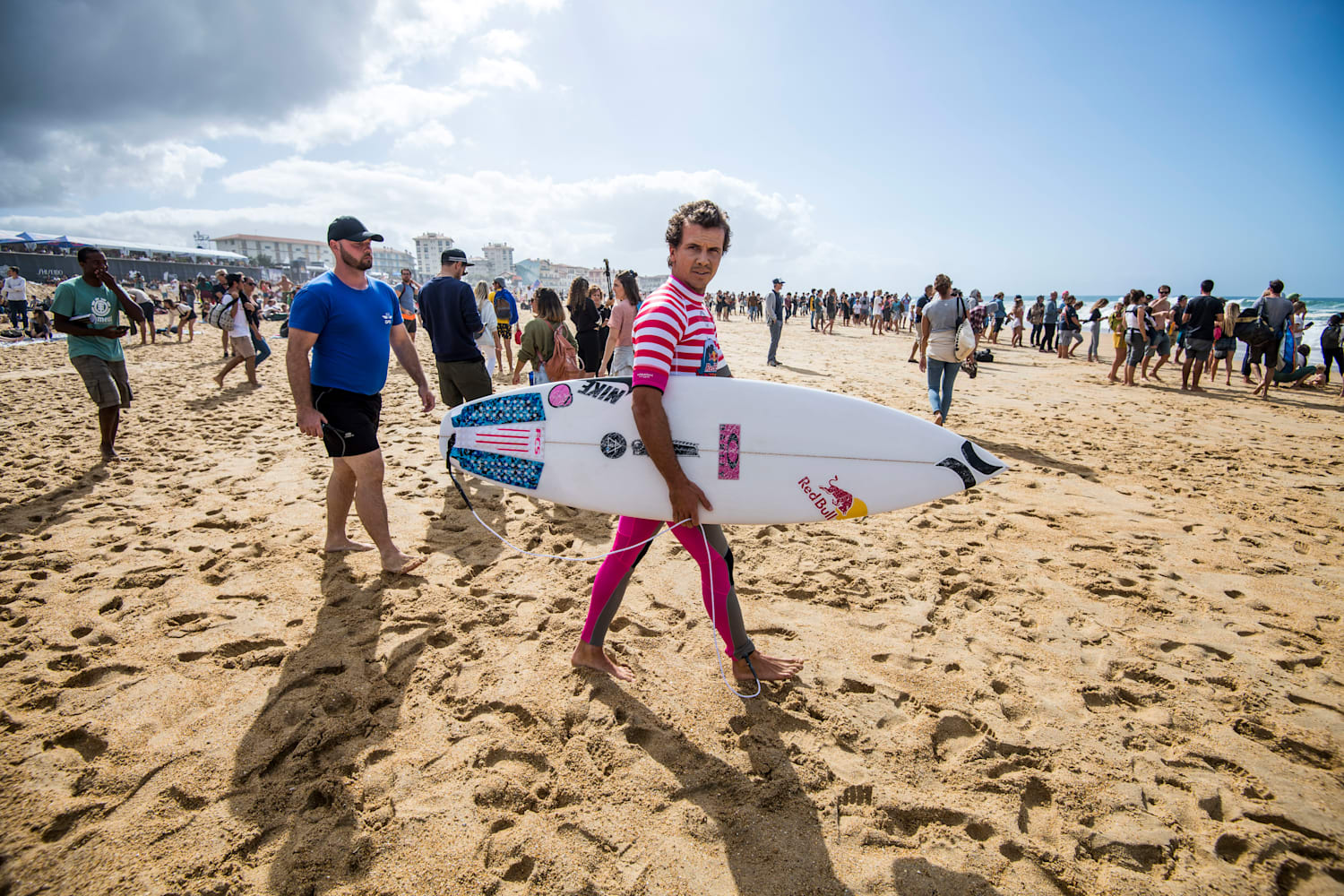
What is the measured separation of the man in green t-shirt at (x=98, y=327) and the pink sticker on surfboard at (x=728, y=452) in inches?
212

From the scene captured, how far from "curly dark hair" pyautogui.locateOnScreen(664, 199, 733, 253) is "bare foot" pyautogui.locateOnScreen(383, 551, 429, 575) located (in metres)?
2.50

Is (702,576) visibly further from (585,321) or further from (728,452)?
(585,321)

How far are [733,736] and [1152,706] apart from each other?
1768mm

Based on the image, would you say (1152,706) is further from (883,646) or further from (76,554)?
(76,554)

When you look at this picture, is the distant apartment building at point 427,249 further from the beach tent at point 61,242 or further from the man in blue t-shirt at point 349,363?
the man in blue t-shirt at point 349,363

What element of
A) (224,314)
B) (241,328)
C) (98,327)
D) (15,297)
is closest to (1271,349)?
(98,327)

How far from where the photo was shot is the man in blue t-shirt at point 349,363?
9.56ft

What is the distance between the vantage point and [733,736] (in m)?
2.19

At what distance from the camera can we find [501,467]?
2643 millimetres

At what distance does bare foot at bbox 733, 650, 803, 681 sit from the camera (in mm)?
2424

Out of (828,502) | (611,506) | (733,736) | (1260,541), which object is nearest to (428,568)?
(611,506)

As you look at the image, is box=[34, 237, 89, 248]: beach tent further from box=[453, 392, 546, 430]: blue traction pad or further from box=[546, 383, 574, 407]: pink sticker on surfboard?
box=[546, 383, 574, 407]: pink sticker on surfboard

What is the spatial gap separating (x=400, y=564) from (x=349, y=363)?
1.20m

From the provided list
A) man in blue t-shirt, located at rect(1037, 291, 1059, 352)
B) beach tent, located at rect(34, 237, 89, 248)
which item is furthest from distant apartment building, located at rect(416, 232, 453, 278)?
man in blue t-shirt, located at rect(1037, 291, 1059, 352)
